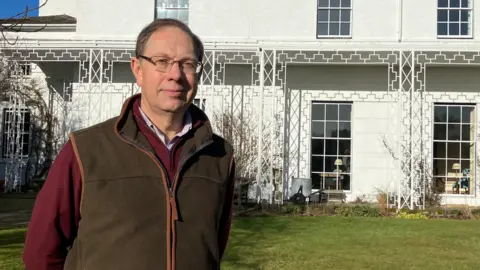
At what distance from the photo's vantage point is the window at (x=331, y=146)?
14.1 meters

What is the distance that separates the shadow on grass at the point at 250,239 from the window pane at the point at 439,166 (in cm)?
590

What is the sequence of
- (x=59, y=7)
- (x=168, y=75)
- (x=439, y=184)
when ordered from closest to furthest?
(x=168, y=75) → (x=439, y=184) → (x=59, y=7)

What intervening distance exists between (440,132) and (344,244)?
25.3ft

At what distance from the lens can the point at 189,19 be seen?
1464 centimetres

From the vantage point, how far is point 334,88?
14117 mm

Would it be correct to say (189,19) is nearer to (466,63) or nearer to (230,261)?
(466,63)

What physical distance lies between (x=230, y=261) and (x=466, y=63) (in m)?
9.65

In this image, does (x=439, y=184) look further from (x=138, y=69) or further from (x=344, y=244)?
(x=138, y=69)

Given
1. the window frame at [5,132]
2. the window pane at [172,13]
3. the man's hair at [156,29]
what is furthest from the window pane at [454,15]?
the man's hair at [156,29]

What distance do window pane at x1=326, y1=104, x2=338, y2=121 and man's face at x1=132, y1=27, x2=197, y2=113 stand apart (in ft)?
41.3

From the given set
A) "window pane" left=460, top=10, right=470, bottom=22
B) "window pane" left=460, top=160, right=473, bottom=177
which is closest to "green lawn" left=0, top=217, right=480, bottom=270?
"window pane" left=460, top=160, right=473, bottom=177

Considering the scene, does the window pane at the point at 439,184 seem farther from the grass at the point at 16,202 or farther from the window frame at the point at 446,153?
the grass at the point at 16,202

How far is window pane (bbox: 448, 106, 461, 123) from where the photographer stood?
1398 cm

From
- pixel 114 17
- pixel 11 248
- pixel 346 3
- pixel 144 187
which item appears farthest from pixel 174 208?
pixel 114 17
